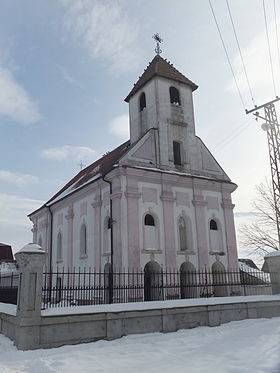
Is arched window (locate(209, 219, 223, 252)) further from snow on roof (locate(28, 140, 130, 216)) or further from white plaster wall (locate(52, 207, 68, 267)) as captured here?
white plaster wall (locate(52, 207, 68, 267))

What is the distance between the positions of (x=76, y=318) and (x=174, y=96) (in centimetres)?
1668

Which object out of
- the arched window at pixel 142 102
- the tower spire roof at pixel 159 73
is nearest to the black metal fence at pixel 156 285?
the arched window at pixel 142 102

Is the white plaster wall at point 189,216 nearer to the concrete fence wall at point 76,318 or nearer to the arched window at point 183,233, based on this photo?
the arched window at point 183,233

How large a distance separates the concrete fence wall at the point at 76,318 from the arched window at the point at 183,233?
25.6 ft

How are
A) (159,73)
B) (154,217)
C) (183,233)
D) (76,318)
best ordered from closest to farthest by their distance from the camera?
(76,318), (154,217), (183,233), (159,73)

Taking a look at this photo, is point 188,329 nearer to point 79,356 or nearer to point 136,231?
point 79,356

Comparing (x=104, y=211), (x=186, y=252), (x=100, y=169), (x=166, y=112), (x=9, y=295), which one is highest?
(x=166, y=112)

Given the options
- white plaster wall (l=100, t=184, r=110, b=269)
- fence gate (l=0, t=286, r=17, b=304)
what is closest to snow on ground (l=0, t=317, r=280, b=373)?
fence gate (l=0, t=286, r=17, b=304)

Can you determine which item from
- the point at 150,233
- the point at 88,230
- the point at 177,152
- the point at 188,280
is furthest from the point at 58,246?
the point at 177,152

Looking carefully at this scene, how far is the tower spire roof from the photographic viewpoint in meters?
22.3

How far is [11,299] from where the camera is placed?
1279 cm

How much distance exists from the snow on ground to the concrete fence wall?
10.7 inches

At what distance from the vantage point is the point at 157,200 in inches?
753

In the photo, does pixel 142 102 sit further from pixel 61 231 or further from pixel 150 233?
pixel 61 231
